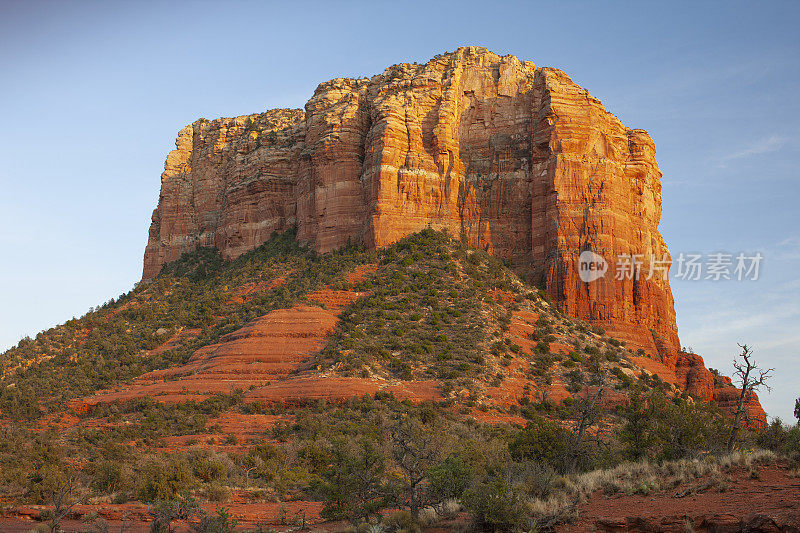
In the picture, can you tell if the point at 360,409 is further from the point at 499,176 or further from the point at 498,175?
the point at 498,175

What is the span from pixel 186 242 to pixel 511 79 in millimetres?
42035

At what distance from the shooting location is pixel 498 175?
224 feet

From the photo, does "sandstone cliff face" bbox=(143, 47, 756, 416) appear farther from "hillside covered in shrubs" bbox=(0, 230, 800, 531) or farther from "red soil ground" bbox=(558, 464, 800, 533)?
"red soil ground" bbox=(558, 464, 800, 533)

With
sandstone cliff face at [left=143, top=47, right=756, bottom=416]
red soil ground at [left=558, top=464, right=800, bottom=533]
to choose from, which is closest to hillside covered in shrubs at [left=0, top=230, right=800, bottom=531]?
red soil ground at [left=558, top=464, right=800, bottom=533]

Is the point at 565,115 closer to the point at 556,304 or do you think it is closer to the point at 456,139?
the point at 456,139

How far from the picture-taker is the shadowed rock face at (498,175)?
6294 cm

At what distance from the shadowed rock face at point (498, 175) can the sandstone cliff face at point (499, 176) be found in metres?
0.11

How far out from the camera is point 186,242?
85.6 meters

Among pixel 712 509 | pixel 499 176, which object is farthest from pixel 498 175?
pixel 712 509

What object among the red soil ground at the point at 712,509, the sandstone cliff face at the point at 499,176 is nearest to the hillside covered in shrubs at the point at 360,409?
the red soil ground at the point at 712,509

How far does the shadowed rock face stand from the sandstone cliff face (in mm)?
114

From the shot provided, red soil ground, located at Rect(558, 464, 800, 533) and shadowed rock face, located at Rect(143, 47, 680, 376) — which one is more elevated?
shadowed rock face, located at Rect(143, 47, 680, 376)

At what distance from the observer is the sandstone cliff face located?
6288 centimetres

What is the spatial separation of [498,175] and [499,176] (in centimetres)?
18
